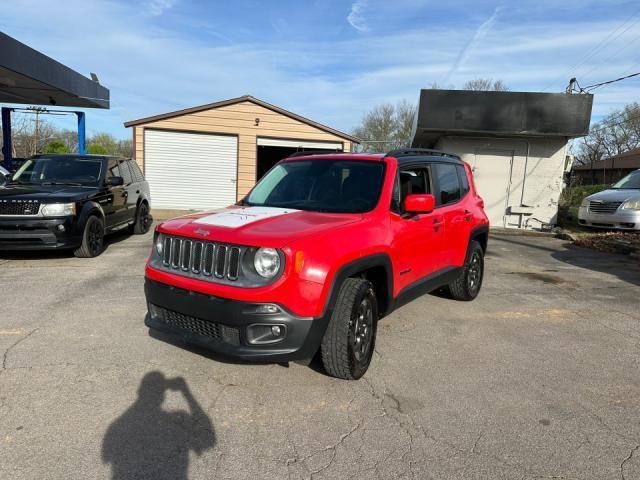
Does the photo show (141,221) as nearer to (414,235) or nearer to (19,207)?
(19,207)

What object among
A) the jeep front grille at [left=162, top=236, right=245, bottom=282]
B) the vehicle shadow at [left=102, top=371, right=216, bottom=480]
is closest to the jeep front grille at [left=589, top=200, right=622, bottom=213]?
the jeep front grille at [left=162, top=236, right=245, bottom=282]

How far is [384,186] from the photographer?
4082mm

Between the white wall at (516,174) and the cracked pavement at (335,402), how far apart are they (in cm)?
994

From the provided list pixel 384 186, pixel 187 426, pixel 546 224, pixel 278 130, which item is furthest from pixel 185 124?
pixel 187 426

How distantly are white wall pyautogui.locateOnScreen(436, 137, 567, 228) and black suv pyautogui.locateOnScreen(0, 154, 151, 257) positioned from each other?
10237 mm

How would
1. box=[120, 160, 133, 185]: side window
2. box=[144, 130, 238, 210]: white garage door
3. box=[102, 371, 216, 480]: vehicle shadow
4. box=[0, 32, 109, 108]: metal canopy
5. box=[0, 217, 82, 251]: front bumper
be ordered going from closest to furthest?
box=[102, 371, 216, 480]: vehicle shadow → box=[0, 217, 82, 251]: front bumper → box=[120, 160, 133, 185]: side window → box=[0, 32, 109, 108]: metal canopy → box=[144, 130, 238, 210]: white garage door

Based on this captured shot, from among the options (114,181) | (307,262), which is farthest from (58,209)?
(307,262)

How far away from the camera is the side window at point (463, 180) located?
Result: 5.68 m

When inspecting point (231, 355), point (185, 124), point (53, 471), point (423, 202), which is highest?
point (185, 124)

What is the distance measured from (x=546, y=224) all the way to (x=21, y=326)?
1453cm

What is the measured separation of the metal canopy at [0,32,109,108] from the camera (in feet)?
38.3

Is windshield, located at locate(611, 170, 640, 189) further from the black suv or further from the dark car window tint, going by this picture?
the black suv

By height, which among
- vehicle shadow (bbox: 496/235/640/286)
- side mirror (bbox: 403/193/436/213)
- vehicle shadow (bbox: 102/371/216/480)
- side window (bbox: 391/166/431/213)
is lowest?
vehicle shadow (bbox: 102/371/216/480)

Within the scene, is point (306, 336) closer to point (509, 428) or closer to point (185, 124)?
point (509, 428)
